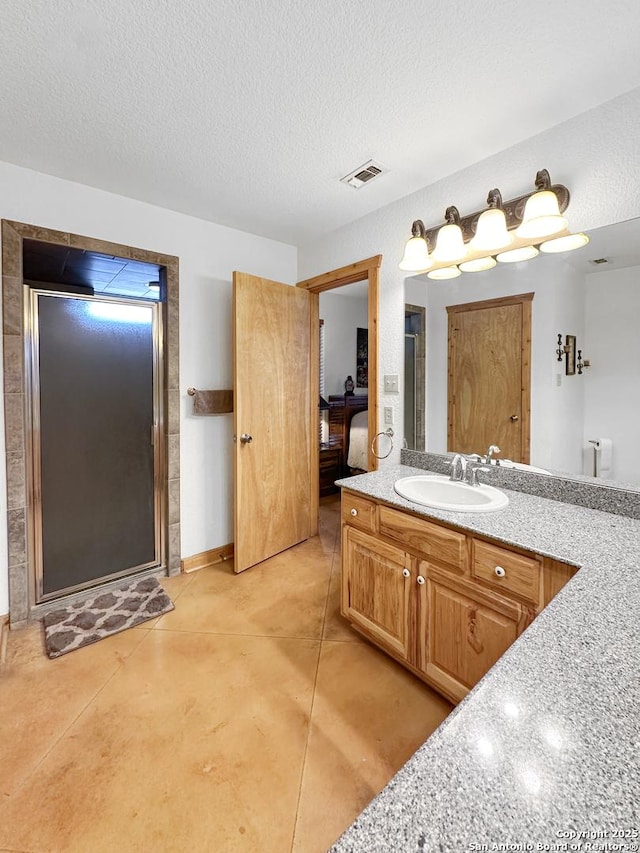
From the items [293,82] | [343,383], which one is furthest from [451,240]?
[343,383]

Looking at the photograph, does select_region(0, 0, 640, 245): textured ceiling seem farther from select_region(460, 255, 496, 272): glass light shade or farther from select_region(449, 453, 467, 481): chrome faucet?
select_region(449, 453, 467, 481): chrome faucet

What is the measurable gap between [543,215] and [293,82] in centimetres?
110

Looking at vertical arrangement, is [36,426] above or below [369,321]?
below

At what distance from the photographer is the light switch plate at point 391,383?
237 cm

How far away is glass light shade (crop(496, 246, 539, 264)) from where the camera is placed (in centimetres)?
174

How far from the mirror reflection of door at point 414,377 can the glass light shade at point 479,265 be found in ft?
1.07

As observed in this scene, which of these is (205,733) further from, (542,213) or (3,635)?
(542,213)

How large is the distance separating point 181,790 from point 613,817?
1.37m

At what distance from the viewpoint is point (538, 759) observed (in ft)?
1.61

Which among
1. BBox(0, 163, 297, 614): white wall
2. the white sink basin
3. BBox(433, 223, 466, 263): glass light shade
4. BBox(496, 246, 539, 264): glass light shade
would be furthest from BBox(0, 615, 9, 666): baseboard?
BBox(496, 246, 539, 264): glass light shade

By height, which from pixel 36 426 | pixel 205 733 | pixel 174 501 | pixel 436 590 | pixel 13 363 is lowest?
pixel 205 733

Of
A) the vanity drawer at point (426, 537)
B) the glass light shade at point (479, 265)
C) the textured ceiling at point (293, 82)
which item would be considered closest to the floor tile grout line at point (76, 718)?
the vanity drawer at point (426, 537)

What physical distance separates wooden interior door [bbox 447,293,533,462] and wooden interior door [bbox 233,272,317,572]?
1.26m

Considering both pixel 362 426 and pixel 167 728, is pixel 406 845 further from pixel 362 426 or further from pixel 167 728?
pixel 362 426
